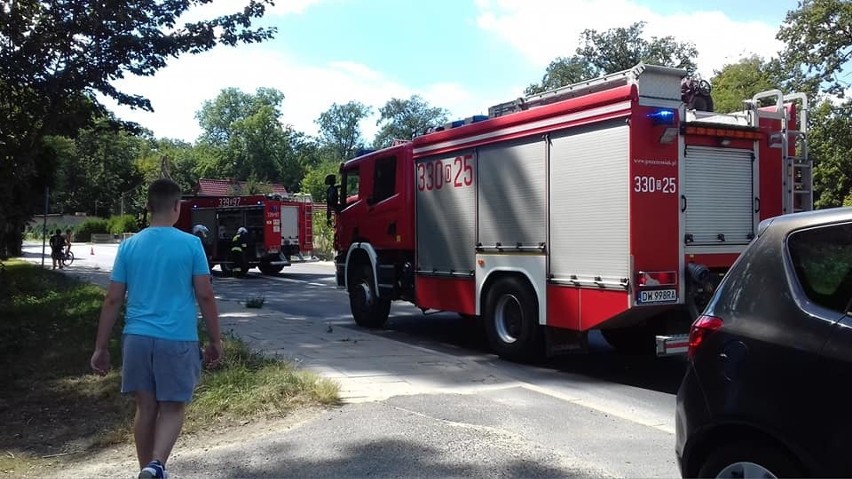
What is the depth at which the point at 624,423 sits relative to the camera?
585cm

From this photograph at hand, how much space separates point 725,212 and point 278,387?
5.03 m

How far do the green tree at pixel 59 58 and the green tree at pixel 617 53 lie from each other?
39807 mm

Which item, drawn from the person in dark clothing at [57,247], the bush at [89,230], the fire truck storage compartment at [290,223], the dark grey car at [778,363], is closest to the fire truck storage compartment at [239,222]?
the fire truck storage compartment at [290,223]

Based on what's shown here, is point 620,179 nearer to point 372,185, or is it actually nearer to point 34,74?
point 372,185

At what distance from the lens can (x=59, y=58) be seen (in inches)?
483

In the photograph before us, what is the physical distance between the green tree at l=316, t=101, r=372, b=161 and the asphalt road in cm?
9842

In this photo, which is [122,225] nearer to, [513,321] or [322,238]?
[322,238]

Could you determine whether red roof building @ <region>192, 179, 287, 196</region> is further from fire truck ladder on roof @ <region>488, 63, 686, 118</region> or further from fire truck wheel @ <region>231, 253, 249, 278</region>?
fire truck ladder on roof @ <region>488, 63, 686, 118</region>

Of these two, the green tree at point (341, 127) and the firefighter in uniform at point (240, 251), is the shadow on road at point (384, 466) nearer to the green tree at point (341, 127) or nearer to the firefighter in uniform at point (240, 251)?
the firefighter in uniform at point (240, 251)

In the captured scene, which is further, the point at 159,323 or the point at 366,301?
the point at 366,301

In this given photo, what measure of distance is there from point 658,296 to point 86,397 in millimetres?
5745

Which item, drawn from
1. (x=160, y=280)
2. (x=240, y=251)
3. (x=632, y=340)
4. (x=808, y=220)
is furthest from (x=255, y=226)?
(x=808, y=220)

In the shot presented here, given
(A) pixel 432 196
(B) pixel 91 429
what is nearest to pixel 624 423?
(B) pixel 91 429

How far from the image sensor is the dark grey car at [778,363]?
2.85 meters
